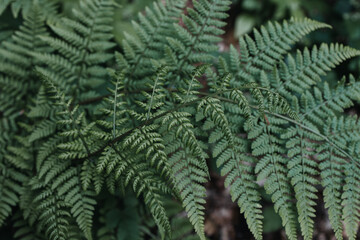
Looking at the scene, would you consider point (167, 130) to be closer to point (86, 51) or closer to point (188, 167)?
point (188, 167)

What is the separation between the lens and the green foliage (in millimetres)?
1894

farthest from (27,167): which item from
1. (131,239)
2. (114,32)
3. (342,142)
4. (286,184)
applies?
(342,142)

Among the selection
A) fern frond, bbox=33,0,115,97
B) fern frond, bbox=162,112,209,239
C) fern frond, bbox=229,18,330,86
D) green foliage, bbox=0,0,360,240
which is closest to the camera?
fern frond, bbox=162,112,209,239

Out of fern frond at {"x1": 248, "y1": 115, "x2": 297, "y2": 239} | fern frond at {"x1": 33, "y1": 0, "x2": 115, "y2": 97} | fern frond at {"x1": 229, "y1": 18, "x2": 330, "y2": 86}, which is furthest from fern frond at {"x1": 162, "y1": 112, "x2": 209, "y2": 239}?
fern frond at {"x1": 33, "y1": 0, "x2": 115, "y2": 97}

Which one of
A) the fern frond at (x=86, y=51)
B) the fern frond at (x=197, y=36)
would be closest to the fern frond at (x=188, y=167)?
the fern frond at (x=197, y=36)

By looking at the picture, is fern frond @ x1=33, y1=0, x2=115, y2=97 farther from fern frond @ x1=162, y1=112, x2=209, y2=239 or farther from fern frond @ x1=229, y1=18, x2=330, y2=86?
fern frond @ x1=229, y1=18, x2=330, y2=86

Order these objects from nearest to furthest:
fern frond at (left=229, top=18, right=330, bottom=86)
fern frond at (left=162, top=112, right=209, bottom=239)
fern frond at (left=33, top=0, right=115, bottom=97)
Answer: fern frond at (left=162, top=112, right=209, bottom=239)
fern frond at (left=229, top=18, right=330, bottom=86)
fern frond at (left=33, top=0, right=115, bottom=97)

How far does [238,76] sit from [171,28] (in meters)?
0.66

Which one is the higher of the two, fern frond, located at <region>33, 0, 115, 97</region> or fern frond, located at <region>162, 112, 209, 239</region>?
fern frond, located at <region>33, 0, 115, 97</region>

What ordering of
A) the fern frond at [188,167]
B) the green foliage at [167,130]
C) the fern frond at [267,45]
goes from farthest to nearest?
1. the fern frond at [267,45]
2. the green foliage at [167,130]
3. the fern frond at [188,167]

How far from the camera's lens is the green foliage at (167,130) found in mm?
1894

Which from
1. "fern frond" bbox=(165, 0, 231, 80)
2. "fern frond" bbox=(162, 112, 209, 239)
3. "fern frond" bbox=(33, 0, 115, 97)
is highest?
"fern frond" bbox=(165, 0, 231, 80)

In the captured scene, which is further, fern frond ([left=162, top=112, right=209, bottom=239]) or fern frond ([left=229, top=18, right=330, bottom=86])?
fern frond ([left=229, top=18, right=330, bottom=86])

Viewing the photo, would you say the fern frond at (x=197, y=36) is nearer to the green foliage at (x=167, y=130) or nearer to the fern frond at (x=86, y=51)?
the green foliage at (x=167, y=130)
